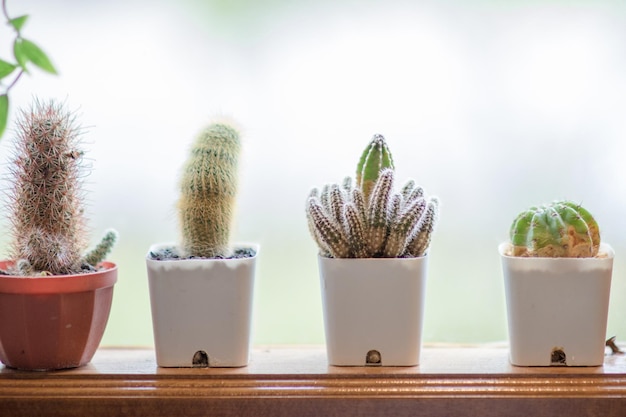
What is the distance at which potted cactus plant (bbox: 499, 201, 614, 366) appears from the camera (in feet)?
4.06

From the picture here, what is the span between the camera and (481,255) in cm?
147

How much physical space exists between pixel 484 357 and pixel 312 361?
0.97 feet

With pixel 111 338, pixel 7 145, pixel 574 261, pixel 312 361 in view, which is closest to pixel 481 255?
pixel 574 261

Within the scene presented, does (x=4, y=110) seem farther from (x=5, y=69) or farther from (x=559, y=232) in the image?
(x=559, y=232)

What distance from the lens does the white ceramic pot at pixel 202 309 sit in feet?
4.11

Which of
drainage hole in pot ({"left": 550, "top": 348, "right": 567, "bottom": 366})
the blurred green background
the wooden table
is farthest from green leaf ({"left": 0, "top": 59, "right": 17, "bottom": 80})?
drainage hole in pot ({"left": 550, "top": 348, "right": 567, "bottom": 366})

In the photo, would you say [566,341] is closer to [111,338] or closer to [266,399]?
[266,399]

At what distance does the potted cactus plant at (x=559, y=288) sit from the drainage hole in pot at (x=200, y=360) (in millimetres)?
502

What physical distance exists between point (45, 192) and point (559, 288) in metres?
0.83

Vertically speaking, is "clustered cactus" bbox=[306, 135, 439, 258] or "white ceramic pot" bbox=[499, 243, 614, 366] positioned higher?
"clustered cactus" bbox=[306, 135, 439, 258]

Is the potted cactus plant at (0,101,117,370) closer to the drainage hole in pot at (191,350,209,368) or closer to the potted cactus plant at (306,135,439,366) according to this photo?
the drainage hole in pot at (191,350,209,368)

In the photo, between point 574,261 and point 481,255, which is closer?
point 574,261

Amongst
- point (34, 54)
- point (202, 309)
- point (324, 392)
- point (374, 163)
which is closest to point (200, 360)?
point (202, 309)

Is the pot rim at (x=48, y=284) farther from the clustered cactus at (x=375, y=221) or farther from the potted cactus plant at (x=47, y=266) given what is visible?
the clustered cactus at (x=375, y=221)
